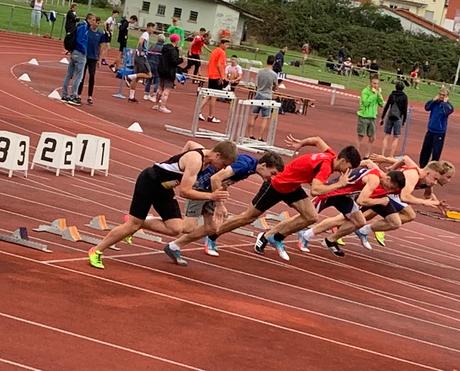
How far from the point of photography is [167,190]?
11.3m

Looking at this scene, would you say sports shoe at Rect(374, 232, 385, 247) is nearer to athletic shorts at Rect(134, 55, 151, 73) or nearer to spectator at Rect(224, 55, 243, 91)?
athletic shorts at Rect(134, 55, 151, 73)

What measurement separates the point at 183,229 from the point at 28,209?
267 centimetres

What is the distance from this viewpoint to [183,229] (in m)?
11.8

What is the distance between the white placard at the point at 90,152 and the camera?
1748 cm

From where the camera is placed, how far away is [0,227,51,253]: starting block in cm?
1127

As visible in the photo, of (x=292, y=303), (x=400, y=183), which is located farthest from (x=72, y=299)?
(x=400, y=183)

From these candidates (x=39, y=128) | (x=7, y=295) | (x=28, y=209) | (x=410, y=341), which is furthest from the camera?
(x=39, y=128)

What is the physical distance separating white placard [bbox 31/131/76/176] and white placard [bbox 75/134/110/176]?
29 centimetres

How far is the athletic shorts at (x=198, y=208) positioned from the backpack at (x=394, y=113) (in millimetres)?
15198

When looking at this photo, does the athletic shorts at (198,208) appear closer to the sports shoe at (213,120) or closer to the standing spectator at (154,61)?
the sports shoe at (213,120)

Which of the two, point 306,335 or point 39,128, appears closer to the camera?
point 306,335

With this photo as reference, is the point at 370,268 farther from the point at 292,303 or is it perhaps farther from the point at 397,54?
the point at 397,54

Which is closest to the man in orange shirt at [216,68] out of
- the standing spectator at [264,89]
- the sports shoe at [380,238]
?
the standing spectator at [264,89]

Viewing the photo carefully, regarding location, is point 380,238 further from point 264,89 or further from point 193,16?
point 193,16
